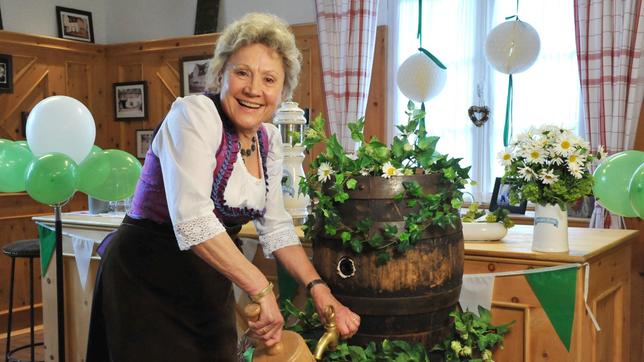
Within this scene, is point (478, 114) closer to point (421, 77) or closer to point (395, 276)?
point (421, 77)

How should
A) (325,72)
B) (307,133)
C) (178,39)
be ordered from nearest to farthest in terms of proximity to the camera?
1. (307,133)
2. (325,72)
3. (178,39)

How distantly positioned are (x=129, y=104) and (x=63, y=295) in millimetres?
3455

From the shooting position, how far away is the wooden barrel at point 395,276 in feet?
6.03

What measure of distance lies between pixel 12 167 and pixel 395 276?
6.96 ft

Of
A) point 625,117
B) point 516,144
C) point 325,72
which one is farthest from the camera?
point 325,72

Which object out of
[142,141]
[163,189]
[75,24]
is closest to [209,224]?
[163,189]

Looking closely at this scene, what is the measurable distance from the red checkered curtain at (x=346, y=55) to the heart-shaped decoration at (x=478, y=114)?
84 centimetres

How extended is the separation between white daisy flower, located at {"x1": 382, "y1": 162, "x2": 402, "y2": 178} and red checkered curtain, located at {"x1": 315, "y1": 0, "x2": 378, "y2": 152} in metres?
3.42

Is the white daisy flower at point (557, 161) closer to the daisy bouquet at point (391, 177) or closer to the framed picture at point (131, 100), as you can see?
the daisy bouquet at point (391, 177)

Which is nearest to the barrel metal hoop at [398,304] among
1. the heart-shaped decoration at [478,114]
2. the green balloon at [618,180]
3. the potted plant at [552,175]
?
the potted plant at [552,175]

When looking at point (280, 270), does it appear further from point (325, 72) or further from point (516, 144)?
point (325, 72)

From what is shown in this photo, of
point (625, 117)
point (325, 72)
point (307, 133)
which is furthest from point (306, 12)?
point (307, 133)

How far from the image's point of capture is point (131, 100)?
649 centimetres

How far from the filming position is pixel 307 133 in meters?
1.96
